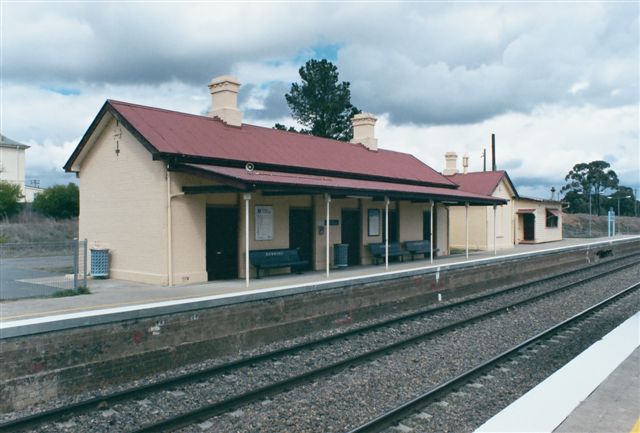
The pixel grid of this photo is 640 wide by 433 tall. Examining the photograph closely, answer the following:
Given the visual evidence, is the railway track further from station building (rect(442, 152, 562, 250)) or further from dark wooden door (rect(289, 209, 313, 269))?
station building (rect(442, 152, 562, 250))

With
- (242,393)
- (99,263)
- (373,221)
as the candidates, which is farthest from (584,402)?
(373,221)

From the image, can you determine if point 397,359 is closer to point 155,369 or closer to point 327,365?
point 327,365

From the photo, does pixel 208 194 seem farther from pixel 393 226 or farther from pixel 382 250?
pixel 393 226

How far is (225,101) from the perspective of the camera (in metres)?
17.8

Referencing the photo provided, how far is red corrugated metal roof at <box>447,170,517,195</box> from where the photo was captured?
29.3 metres

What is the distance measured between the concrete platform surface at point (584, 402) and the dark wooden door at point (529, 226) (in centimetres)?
2736

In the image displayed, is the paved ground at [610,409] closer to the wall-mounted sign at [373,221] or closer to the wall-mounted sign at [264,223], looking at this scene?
the wall-mounted sign at [264,223]

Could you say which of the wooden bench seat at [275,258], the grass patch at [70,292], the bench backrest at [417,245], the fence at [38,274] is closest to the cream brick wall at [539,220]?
the bench backrest at [417,245]

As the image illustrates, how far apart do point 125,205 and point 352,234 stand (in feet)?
25.7

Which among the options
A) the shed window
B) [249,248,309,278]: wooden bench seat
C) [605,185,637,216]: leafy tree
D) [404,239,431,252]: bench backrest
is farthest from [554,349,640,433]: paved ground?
[605,185,637,216]: leafy tree

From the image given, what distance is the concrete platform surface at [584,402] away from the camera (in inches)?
183

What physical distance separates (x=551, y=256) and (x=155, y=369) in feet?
67.1

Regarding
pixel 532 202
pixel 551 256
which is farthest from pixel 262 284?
pixel 532 202

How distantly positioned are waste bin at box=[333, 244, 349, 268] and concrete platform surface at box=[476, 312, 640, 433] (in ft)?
36.3
